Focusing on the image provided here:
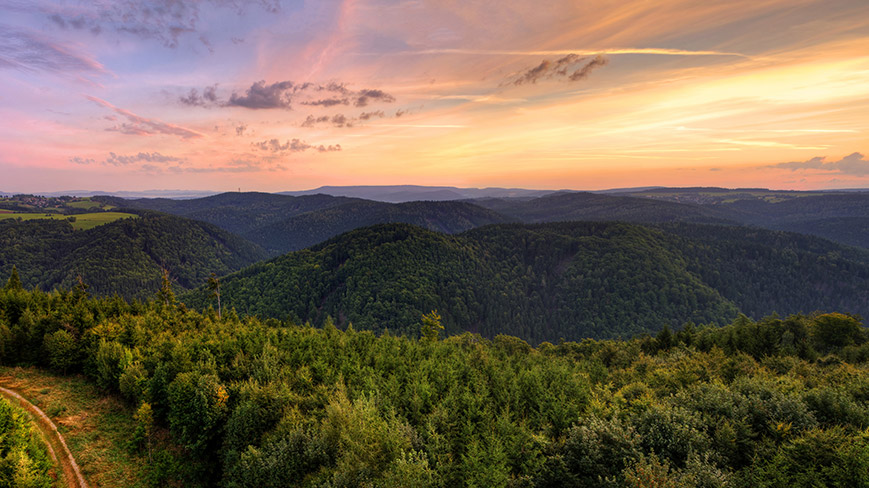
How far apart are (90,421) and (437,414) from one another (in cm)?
3547

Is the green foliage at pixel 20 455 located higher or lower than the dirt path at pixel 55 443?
higher

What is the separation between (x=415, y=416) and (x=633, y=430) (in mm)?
18448

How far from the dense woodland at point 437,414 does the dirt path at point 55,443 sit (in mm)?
4533

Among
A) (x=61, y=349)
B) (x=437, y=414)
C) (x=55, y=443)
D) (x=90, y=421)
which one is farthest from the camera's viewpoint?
(x=61, y=349)

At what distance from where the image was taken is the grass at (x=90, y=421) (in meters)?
28.5

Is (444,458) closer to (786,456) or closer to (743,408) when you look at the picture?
(786,456)

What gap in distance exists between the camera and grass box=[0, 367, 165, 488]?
93.4 feet

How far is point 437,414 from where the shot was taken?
2961 centimetres

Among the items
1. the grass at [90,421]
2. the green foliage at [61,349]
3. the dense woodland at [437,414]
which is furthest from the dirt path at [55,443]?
the green foliage at [61,349]

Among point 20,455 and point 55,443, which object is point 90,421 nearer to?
point 55,443

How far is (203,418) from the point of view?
3178 cm

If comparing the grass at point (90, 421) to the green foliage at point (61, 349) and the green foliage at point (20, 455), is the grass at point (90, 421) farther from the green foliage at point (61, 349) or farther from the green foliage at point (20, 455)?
the green foliage at point (20, 455)

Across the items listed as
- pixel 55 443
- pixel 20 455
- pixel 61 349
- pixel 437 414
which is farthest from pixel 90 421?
pixel 437 414

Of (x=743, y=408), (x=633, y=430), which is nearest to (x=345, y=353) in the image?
(x=633, y=430)
